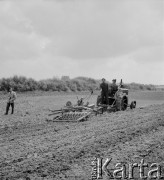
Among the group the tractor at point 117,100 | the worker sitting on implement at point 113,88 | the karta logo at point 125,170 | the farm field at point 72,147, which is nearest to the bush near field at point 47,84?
the worker sitting on implement at point 113,88

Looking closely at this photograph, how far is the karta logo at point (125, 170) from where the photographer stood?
791 centimetres

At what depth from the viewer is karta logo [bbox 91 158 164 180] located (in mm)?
7911

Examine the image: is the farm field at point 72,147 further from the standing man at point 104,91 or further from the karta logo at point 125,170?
the standing man at point 104,91

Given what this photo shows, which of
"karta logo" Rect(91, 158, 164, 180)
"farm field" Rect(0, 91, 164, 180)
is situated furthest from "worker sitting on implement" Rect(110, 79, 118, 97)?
"karta logo" Rect(91, 158, 164, 180)

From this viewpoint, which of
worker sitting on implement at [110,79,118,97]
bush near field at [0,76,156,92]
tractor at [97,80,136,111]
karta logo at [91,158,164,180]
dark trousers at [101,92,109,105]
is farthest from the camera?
bush near field at [0,76,156,92]

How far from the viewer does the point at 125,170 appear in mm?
8297

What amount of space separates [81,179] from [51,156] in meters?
2.13

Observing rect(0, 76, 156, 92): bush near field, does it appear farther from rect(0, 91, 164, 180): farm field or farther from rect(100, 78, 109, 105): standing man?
rect(0, 91, 164, 180): farm field

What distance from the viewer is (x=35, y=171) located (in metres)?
8.61

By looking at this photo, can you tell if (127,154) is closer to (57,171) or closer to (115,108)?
(57,171)

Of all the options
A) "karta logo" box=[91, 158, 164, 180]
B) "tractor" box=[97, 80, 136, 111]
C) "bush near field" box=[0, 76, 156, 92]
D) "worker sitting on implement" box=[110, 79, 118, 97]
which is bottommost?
"karta logo" box=[91, 158, 164, 180]

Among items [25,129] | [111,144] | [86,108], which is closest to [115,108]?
[86,108]

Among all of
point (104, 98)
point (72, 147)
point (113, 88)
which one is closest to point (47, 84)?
point (113, 88)

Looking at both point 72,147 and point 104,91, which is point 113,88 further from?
point 72,147
